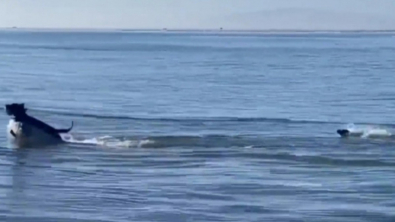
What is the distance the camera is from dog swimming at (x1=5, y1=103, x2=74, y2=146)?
26.0 m

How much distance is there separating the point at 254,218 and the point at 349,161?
7.12m

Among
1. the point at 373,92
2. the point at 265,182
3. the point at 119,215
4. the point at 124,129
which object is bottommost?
the point at 119,215

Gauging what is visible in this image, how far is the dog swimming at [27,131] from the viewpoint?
26.0 metres

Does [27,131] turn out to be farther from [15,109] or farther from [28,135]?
[15,109]

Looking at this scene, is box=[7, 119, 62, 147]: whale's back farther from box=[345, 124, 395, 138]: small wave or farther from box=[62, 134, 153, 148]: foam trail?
box=[345, 124, 395, 138]: small wave

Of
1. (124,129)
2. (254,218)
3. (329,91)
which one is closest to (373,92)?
(329,91)

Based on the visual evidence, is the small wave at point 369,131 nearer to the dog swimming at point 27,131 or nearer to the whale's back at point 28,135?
the dog swimming at point 27,131

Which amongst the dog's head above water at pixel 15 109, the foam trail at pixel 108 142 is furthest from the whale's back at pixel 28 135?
the foam trail at pixel 108 142

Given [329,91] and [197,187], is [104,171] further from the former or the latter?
[329,91]

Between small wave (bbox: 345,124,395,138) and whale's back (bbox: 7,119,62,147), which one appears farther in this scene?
small wave (bbox: 345,124,395,138)

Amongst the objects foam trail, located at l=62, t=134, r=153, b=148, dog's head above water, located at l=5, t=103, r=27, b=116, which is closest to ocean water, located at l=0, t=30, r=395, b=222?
foam trail, located at l=62, t=134, r=153, b=148

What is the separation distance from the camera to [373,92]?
4478 centimetres

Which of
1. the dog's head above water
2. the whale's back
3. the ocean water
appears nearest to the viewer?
the ocean water

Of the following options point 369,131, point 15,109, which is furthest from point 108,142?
point 369,131
